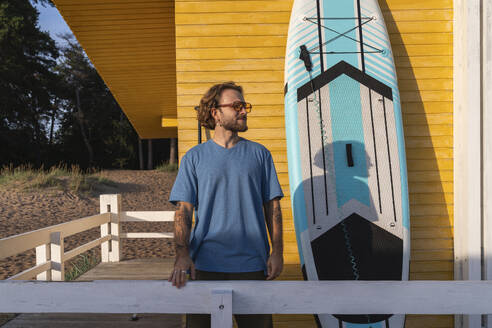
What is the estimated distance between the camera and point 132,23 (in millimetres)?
4598

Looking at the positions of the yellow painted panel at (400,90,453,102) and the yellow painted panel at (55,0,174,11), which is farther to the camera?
the yellow painted panel at (55,0,174,11)

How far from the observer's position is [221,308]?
51.1 inches

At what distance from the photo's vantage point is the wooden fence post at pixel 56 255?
10.9 ft

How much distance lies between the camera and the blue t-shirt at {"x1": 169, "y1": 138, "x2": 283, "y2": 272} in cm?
147

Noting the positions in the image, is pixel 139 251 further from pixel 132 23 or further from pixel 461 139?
pixel 461 139

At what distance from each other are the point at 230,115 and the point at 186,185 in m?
0.32

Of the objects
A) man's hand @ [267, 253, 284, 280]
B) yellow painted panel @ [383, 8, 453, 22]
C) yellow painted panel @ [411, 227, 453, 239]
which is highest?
yellow painted panel @ [383, 8, 453, 22]

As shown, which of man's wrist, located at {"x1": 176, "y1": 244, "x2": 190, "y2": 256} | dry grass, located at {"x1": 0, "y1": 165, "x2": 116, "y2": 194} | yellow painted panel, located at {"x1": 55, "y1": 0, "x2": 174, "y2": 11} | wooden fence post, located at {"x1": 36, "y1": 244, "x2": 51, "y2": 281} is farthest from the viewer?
dry grass, located at {"x1": 0, "y1": 165, "x2": 116, "y2": 194}

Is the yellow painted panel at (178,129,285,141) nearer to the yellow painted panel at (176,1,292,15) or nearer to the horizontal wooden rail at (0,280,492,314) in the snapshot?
the yellow painted panel at (176,1,292,15)

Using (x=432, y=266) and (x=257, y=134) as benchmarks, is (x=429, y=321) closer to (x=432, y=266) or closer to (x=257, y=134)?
(x=432, y=266)

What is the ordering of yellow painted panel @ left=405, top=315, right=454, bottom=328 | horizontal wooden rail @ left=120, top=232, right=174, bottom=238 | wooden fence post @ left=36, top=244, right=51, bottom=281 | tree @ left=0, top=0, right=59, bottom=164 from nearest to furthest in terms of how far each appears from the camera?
yellow painted panel @ left=405, top=315, right=454, bottom=328, wooden fence post @ left=36, top=244, right=51, bottom=281, horizontal wooden rail @ left=120, top=232, right=174, bottom=238, tree @ left=0, top=0, right=59, bottom=164

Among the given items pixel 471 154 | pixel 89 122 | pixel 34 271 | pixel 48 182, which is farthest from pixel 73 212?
pixel 89 122

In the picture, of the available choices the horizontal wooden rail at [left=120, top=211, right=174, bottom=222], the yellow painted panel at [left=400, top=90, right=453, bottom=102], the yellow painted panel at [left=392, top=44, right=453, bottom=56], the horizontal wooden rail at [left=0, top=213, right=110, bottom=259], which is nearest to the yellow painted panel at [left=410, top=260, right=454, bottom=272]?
the yellow painted panel at [left=400, top=90, right=453, bottom=102]

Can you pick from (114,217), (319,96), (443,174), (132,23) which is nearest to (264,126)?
(319,96)
